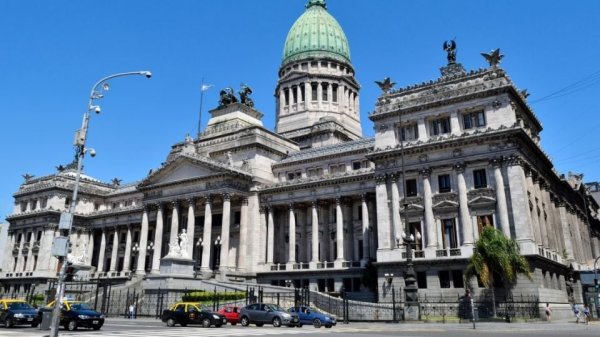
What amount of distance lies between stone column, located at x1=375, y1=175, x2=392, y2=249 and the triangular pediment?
2046 centimetres

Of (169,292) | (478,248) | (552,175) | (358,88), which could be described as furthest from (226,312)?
(358,88)

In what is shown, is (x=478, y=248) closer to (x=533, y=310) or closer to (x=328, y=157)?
(x=533, y=310)

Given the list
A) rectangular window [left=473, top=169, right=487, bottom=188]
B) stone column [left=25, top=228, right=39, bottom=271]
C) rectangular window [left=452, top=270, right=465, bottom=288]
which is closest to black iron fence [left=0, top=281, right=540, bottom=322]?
rectangular window [left=452, top=270, right=465, bottom=288]

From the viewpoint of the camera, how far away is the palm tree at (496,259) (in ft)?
120

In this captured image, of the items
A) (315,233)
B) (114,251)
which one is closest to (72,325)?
(315,233)

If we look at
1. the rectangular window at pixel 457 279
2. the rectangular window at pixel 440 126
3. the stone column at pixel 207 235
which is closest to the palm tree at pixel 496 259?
the rectangular window at pixel 457 279

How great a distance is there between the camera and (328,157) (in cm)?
6481

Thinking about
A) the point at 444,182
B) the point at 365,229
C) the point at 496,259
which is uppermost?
the point at 444,182

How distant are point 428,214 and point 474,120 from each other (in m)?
9.99

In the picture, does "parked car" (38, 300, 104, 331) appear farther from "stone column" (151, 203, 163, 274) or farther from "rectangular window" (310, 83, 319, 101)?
"rectangular window" (310, 83, 319, 101)

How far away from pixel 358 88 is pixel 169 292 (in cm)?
6057

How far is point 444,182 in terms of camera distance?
47.3m

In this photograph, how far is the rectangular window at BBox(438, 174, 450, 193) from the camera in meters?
46.9

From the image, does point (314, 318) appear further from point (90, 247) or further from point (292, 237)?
point (90, 247)
